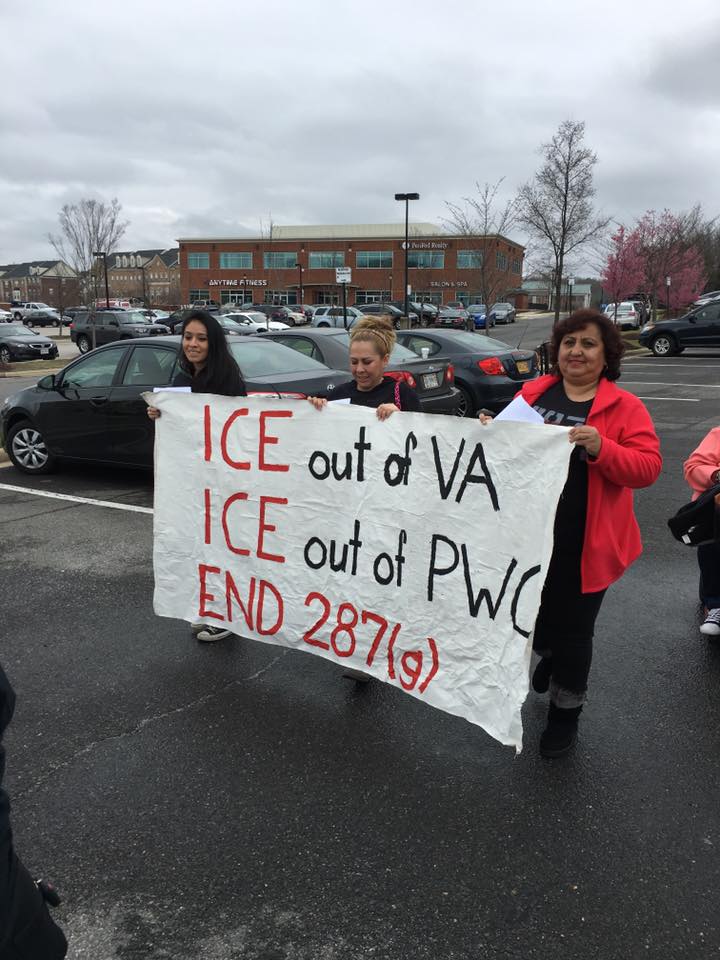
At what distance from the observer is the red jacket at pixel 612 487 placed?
2652 mm

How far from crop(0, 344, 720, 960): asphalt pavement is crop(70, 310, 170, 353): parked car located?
97.7 feet

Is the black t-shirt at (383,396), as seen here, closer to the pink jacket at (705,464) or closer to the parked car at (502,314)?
the pink jacket at (705,464)

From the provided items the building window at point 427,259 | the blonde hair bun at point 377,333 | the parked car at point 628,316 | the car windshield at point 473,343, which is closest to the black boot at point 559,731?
the blonde hair bun at point 377,333

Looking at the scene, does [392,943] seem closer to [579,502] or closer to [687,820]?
[687,820]

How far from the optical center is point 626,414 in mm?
2736

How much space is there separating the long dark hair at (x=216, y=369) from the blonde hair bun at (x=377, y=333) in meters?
0.77

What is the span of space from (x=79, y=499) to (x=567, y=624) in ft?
18.3

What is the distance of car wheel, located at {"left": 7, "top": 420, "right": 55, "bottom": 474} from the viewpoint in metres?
8.08

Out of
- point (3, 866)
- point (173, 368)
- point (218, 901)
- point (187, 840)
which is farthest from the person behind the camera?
point (173, 368)

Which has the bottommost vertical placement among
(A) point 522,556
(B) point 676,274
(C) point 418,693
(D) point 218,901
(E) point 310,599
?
(D) point 218,901

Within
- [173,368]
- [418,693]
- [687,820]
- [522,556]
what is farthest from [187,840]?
[173,368]

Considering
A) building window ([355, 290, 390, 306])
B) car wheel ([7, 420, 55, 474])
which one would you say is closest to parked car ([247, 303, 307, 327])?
building window ([355, 290, 390, 306])

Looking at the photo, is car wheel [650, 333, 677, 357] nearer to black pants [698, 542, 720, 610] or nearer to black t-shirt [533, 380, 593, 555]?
black pants [698, 542, 720, 610]

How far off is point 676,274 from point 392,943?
1994 inches
